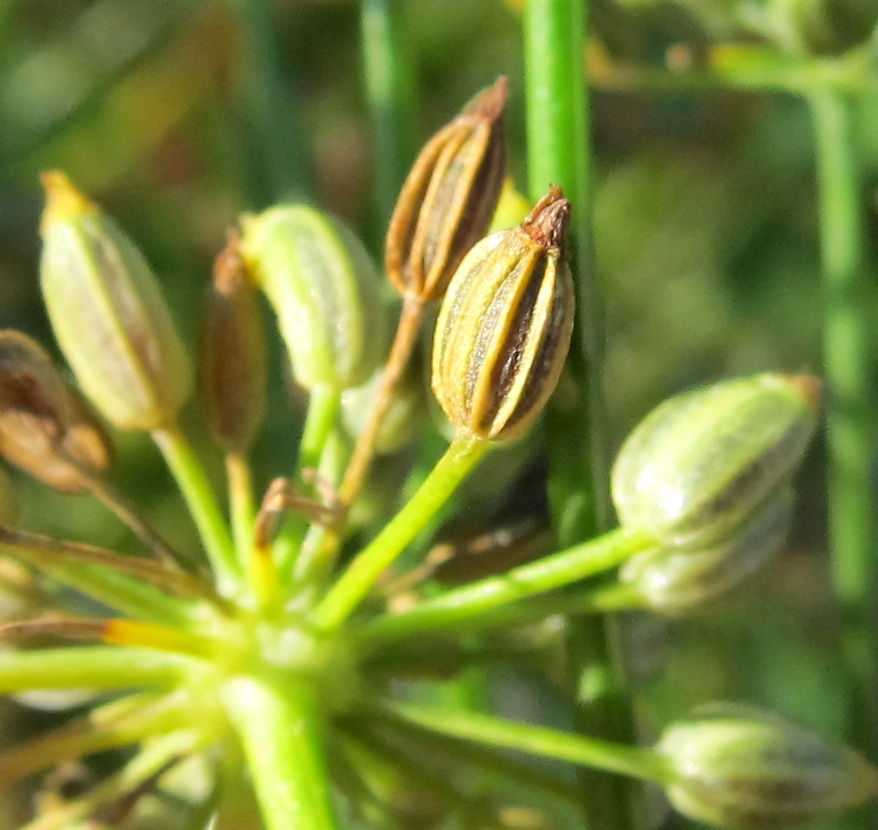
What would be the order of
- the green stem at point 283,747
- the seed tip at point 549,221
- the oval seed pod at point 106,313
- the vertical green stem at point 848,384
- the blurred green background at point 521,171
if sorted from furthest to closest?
the blurred green background at point 521,171 < the vertical green stem at point 848,384 < the oval seed pod at point 106,313 < the green stem at point 283,747 < the seed tip at point 549,221

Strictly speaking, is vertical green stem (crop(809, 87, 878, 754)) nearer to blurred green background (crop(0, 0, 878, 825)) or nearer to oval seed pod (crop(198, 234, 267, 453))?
oval seed pod (crop(198, 234, 267, 453))

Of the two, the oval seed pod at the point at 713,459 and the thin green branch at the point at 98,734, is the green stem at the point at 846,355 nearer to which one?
the oval seed pod at the point at 713,459

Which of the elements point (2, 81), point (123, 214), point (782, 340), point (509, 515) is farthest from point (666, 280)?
point (509, 515)

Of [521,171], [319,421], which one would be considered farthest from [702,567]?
[521,171]

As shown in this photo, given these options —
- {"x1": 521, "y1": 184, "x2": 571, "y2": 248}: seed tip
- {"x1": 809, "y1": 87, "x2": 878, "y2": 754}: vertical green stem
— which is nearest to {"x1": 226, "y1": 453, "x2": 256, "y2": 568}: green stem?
{"x1": 521, "y1": 184, "x2": 571, "y2": 248}: seed tip

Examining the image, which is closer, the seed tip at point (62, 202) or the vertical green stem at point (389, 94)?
the seed tip at point (62, 202)

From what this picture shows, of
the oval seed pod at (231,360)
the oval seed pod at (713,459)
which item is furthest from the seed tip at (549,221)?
the oval seed pod at (231,360)
